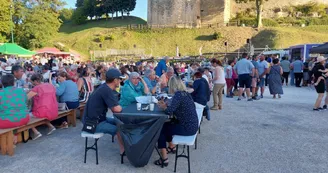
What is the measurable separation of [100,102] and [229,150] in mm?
2406

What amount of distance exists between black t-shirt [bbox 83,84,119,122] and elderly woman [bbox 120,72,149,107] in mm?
1027

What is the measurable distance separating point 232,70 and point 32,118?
7494 millimetres

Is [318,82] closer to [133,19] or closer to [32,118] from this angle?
[32,118]

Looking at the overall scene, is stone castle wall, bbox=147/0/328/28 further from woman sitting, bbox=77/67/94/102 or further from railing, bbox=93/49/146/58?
woman sitting, bbox=77/67/94/102

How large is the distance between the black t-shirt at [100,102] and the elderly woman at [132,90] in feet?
3.37

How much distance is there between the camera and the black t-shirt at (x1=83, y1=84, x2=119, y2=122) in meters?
3.82

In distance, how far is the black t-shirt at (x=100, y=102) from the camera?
382 cm

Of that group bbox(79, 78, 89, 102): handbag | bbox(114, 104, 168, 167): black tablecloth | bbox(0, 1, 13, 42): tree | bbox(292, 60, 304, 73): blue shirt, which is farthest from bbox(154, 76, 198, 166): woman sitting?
bbox(0, 1, 13, 42): tree

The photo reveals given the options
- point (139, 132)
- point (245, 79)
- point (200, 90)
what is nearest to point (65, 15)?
point (245, 79)

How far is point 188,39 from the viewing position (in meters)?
42.3

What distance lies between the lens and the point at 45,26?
36031 mm

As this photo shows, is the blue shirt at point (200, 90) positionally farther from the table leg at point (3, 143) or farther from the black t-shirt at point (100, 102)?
the table leg at point (3, 143)

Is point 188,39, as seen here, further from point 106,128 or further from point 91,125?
point 91,125

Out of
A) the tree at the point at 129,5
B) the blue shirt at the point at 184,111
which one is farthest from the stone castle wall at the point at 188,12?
the blue shirt at the point at 184,111
